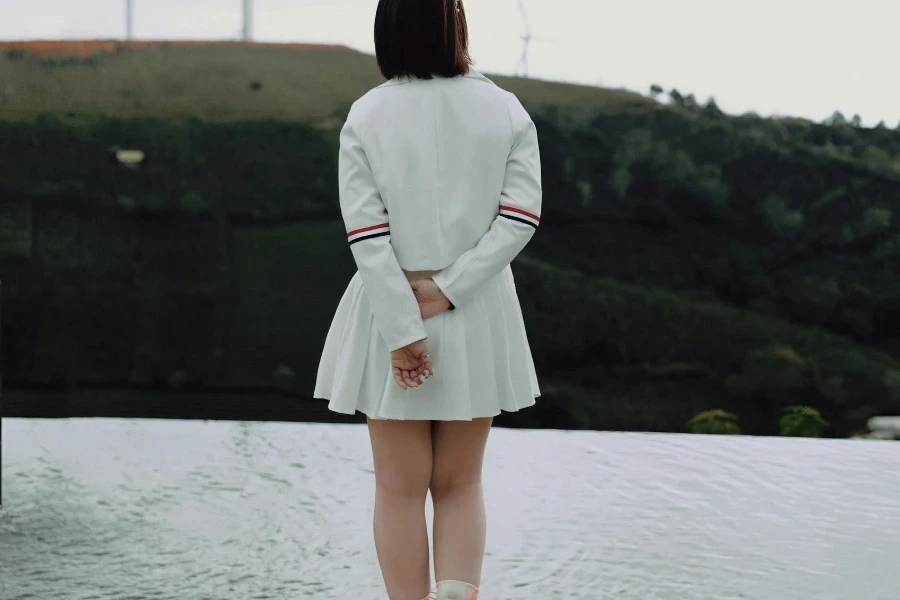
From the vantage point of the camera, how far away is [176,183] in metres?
5.37

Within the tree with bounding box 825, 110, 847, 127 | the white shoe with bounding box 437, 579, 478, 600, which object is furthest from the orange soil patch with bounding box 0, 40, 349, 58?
the white shoe with bounding box 437, 579, 478, 600

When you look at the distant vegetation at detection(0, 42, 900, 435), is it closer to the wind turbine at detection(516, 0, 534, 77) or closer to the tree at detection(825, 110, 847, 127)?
the tree at detection(825, 110, 847, 127)

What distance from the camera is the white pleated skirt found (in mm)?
1808

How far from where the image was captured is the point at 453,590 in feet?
6.20

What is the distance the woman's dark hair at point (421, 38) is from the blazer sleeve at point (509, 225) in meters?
0.14

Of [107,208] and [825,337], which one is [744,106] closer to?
[825,337]

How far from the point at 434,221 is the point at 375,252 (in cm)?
11

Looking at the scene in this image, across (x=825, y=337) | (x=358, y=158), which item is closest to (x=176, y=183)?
(x=825, y=337)

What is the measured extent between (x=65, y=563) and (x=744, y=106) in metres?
4.08

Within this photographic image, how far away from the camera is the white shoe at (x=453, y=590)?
6.20ft

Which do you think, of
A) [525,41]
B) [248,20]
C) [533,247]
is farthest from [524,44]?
[248,20]

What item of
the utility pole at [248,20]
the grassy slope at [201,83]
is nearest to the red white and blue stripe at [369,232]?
the grassy slope at [201,83]

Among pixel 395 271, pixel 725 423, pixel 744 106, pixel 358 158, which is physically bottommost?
pixel 725 423

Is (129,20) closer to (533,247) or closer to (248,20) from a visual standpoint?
(248,20)
